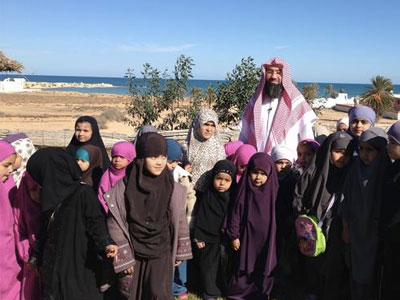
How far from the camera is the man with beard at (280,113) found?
159 inches

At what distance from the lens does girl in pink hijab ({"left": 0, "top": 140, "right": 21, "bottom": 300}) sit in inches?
104

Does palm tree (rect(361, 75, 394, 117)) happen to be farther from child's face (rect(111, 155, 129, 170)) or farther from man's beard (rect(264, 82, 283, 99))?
child's face (rect(111, 155, 129, 170))

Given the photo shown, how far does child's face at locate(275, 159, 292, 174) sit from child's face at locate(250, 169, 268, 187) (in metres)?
0.44

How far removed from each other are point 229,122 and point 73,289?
5.68m

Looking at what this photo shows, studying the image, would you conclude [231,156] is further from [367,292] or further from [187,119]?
[187,119]

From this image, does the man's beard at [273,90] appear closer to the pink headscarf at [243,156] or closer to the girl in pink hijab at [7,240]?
the pink headscarf at [243,156]

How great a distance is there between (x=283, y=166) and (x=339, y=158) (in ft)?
2.06

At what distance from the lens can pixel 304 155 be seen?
3543mm

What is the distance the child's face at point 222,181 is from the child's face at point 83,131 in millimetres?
1513

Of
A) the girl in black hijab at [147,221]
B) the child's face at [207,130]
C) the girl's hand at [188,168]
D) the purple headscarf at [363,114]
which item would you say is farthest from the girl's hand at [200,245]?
the purple headscarf at [363,114]

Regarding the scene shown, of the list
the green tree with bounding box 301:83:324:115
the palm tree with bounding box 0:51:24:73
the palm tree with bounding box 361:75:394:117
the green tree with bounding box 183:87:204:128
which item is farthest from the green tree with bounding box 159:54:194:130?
the palm tree with bounding box 361:75:394:117

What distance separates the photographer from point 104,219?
98.7 inches

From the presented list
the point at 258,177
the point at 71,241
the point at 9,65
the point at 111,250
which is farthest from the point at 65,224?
the point at 9,65

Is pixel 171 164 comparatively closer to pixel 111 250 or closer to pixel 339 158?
pixel 111 250
